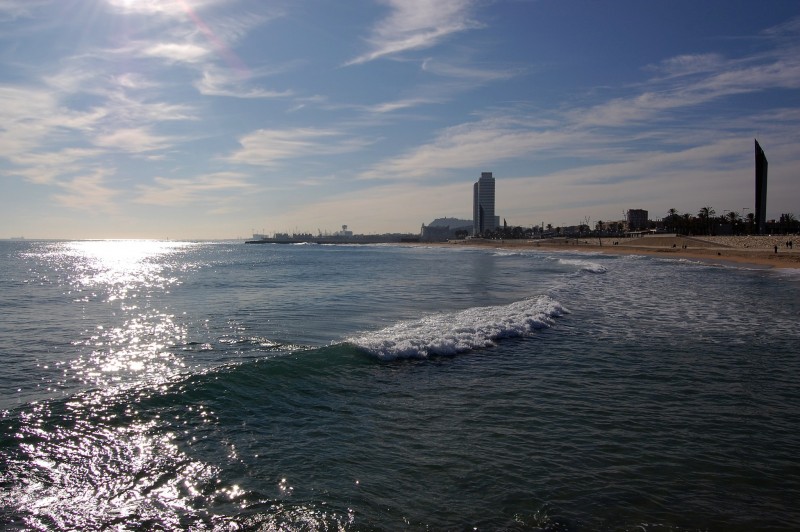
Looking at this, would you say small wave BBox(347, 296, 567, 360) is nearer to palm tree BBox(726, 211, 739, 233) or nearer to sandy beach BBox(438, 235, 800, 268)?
sandy beach BBox(438, 235, 800, 268)

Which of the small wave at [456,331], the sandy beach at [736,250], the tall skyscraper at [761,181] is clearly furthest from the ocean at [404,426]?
the tall skyscraper at [761,181]

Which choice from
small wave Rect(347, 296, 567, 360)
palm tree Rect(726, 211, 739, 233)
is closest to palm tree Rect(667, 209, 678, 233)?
palm tree Rect(726, 211, 739, 233)

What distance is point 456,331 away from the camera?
53.5 ft

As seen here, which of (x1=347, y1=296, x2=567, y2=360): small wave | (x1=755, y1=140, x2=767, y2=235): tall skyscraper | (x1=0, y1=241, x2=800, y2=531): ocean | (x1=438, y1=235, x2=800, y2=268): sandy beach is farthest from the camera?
(x1=755, y1=140, x2=767, y2=235): tall skyscraper

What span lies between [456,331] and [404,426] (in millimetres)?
8162

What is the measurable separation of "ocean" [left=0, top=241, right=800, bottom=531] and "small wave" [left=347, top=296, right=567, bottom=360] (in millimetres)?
118

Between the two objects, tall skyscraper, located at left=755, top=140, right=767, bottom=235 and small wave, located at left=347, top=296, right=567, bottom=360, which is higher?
tall skyscraper, located at left=755, top=140, right=767, bottom=235

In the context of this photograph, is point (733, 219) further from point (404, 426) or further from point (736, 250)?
point (404, 426)

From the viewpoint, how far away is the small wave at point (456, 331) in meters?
13.8

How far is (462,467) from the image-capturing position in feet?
22.5

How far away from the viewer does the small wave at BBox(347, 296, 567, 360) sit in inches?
543

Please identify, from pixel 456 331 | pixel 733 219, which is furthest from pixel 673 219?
pixel 456 331

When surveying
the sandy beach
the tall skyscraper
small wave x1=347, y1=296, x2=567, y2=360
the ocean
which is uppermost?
the tall skyscraper

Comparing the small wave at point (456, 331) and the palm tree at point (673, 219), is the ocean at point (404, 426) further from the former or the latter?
the palm tree at point (673, 219)
